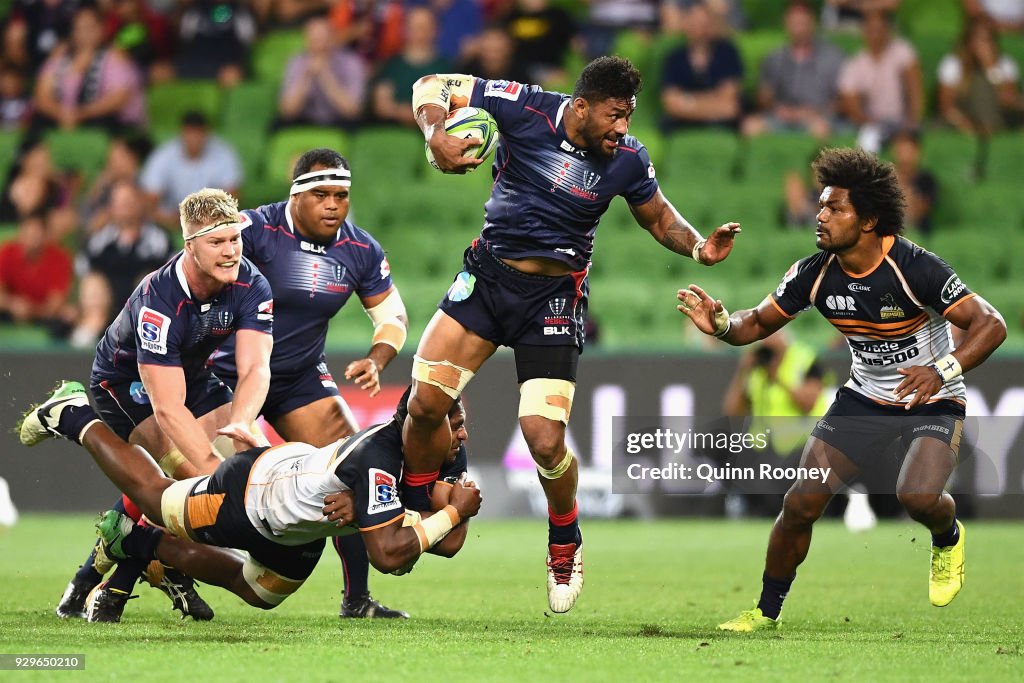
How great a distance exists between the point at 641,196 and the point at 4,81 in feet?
41.3

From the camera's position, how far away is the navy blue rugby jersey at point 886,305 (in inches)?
291

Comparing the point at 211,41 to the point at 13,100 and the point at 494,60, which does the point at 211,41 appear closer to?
the point at 13,100

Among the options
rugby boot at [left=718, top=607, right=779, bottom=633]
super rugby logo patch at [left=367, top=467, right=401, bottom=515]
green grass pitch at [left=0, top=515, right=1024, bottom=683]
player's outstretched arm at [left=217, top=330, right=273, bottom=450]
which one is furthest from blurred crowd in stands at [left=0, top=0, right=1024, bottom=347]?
rugby boot at [left=718, top=607, right=779, bottom=633]

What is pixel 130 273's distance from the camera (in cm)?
1474

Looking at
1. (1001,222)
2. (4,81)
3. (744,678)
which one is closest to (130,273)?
(4,81)

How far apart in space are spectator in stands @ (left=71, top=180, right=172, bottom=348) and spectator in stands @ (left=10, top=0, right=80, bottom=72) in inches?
153

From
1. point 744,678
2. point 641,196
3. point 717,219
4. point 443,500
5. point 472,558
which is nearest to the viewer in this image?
point 744,678

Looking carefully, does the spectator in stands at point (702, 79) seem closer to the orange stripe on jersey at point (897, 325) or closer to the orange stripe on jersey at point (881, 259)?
the orange stripe on jersey at point (881, 259)

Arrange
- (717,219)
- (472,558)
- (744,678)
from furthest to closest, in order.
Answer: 1. (717,219)
2. (472,558)
3. (744,678)

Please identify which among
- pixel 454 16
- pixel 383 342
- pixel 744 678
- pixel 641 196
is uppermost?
pixel 454 16

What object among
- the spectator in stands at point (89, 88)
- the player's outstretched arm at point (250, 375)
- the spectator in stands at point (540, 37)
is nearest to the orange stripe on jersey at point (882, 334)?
the player's outstretched arm at point (250, 375)

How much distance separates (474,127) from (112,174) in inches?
389

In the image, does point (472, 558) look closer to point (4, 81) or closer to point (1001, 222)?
point (1001, 222)

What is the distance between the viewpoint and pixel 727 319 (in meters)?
7.73
